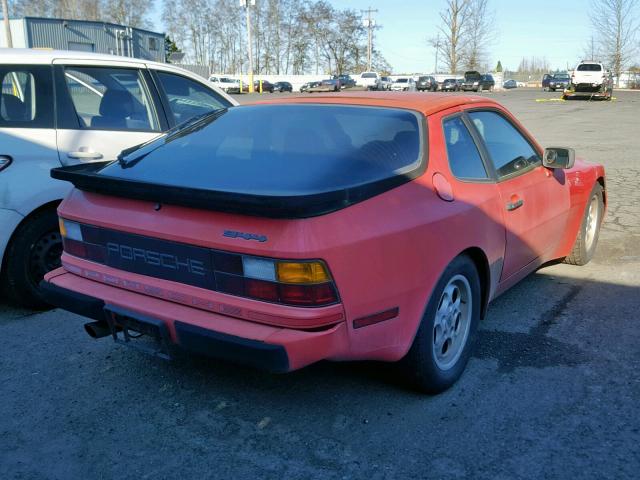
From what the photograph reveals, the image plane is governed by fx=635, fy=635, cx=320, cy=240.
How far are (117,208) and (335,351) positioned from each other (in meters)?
1.26

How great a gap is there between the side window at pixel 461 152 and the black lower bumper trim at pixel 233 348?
4.66ft

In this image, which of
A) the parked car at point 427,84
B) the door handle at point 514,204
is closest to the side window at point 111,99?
the door handle at point 514,204

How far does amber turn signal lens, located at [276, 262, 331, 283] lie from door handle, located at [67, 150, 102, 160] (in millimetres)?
2727

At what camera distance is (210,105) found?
560 centimetres

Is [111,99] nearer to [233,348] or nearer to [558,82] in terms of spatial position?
[233,348]

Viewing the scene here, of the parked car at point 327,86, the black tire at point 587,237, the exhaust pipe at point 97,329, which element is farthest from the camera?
the parked car at point 327,86

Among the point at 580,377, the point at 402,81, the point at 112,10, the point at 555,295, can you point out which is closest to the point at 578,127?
the point at 555,295

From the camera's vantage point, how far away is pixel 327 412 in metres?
3.04

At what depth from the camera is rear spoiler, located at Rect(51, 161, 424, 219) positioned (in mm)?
2461

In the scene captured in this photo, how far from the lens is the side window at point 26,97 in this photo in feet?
14.5

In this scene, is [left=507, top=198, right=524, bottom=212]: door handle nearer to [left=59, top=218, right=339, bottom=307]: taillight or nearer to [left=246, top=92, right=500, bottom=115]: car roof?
[left=246, top=92, right=500, bottom=115]: car roof

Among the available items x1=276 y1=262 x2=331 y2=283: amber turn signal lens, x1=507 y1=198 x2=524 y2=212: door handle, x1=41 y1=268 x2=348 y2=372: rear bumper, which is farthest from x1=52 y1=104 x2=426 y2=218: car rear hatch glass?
x1=507 y1=198 x2=524 y2=212: door handle

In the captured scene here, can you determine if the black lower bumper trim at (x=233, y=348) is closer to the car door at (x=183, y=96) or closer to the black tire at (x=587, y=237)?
the car door at (x=183, y=96)

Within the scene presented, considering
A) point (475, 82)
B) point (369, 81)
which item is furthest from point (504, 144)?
point (369, 81)
